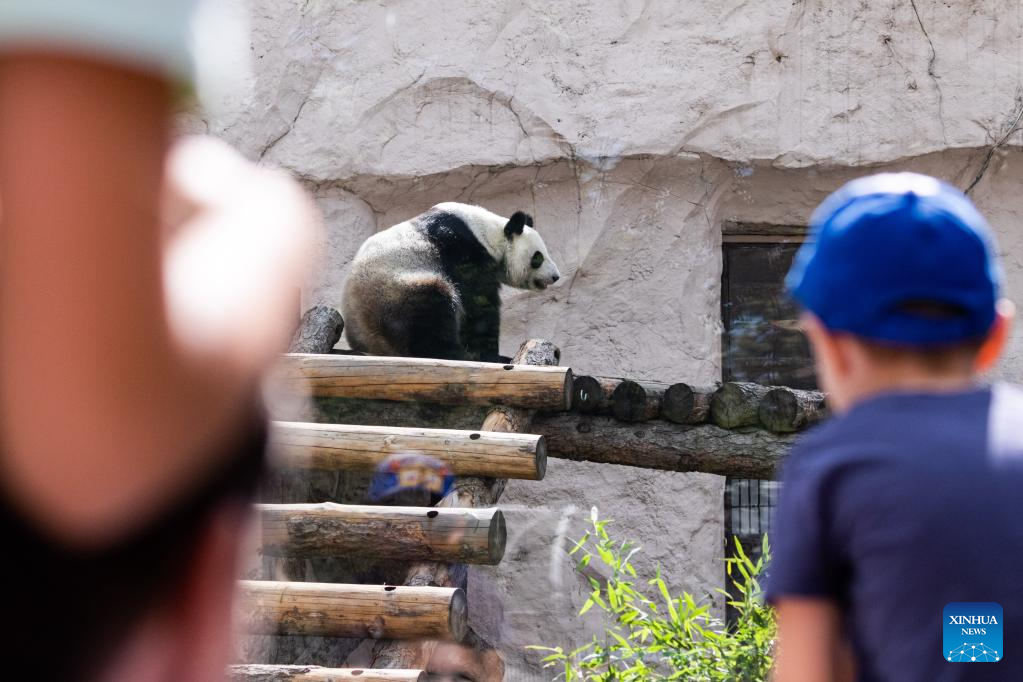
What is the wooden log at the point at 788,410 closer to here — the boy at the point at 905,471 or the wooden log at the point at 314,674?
the wooden log at the point at 314,674

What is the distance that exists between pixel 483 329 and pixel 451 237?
0.49 meters

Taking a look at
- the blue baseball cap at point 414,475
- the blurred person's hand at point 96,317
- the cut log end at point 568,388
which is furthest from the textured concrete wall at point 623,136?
the blurred person's hand at point 96,317

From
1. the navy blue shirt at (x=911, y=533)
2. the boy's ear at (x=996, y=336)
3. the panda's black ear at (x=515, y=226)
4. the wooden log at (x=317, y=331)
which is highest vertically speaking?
the panda's black ear at (x=515, y=226)

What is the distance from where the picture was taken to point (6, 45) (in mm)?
436

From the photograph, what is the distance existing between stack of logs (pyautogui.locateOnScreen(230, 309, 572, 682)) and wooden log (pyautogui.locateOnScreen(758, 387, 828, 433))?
922mm

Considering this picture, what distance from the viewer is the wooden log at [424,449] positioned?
351 cm

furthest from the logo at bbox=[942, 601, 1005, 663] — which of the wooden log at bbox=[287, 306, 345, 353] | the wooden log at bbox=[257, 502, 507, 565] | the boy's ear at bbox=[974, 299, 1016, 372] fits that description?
the wooden log at bbox=[287, 306, 345, 353]

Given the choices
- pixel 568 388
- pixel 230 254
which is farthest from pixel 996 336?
pixel 568 388

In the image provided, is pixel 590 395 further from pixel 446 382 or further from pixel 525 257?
pixel 525 257

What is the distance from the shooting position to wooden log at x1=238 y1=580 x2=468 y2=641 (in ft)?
9.35

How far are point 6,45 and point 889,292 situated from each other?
85cm

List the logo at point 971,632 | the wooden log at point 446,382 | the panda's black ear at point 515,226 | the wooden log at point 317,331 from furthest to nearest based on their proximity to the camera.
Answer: the panda's black ear at point 515,226 → the wooden log at point 317,331 → the wooden log at point 446,382 → the logo at point 971,632

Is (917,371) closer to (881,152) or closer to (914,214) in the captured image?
(914,214)

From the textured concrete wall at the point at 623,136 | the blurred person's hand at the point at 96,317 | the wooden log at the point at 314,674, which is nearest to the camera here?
the blurred person's hand at the point at 96,317
